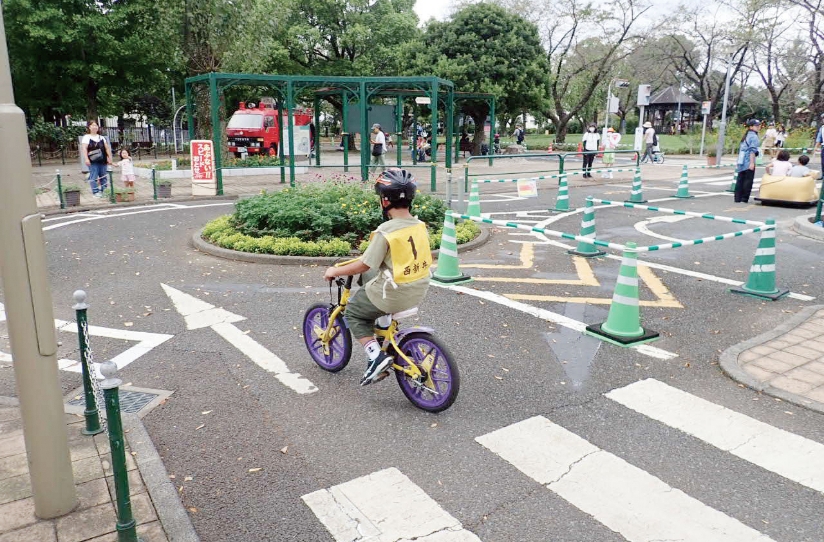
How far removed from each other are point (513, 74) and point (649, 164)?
755 cm

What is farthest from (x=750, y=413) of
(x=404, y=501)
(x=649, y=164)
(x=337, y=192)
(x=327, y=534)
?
(x=649, y=164)

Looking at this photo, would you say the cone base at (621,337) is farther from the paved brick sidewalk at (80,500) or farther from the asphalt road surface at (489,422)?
the paved brick sidewalk at (80,500)

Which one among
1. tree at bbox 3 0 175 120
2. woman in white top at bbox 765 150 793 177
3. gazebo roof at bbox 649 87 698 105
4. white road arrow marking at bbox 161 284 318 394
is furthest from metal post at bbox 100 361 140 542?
gazebo roof at bbox 649 87 698 105

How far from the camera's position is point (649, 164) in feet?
96.6

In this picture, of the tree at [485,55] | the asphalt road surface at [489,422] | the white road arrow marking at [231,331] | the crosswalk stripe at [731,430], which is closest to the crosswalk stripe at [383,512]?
the asphalt road surface at [489,422]

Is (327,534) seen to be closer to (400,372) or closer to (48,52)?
(400,372)

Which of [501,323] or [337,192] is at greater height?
[337,192]

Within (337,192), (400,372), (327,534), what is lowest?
(327,534)

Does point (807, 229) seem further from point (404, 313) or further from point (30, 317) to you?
point (30, 317)

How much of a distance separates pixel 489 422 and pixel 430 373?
1.72 feet

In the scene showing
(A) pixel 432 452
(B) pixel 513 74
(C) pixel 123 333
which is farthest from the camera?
(B) pixel 513 74

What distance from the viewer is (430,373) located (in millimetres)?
4539

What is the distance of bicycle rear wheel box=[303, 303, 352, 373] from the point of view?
5.16m

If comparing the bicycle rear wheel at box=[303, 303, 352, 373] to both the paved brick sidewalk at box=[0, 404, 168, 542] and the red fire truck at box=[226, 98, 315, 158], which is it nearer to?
the paved brick sidewalk at box=[0, 404, 168, 542]
